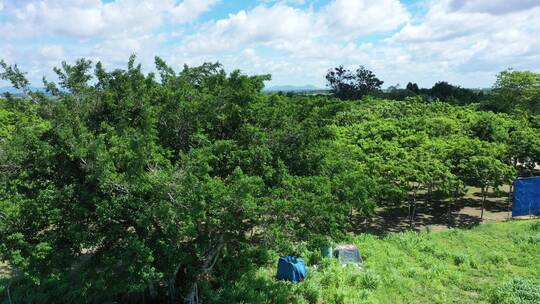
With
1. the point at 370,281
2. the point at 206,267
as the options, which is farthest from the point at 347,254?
the point at 206,267

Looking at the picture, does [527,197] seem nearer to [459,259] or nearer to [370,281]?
[459,259]

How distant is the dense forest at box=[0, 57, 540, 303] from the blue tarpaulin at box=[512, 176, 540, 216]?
9.68 m

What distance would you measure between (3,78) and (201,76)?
15.6 ft

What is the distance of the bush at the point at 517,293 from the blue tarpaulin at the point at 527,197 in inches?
302

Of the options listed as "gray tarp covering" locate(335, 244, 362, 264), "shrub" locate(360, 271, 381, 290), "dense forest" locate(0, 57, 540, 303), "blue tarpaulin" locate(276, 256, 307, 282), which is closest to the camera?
"dense forest" locate(0, 57, 540, 303)

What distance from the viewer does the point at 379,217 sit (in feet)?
66.2

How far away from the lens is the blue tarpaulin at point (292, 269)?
11922mm

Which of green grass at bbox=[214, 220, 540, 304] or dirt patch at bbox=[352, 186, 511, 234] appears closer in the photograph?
green grass at bbox=[214, 220, 540, 304]

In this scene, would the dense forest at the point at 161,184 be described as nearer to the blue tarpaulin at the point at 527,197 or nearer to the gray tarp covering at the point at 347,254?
the gray tarp covering at the point at 347,254

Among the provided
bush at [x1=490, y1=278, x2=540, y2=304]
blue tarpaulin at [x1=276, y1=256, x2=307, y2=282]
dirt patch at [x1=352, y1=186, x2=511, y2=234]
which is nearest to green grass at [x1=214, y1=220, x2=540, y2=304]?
bush at [x1=490, y1=278, x2=540, y2=304]

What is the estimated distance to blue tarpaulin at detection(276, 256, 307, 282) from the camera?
11.9 m

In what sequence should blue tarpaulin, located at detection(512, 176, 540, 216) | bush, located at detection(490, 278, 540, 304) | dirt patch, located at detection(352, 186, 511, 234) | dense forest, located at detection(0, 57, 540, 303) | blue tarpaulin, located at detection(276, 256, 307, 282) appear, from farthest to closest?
dirt patch, located at detection(352, 186, 511, 234)
blue tarpaulin, located at detection(512, 176, 540, 216)
blue tarpaulin, located at detection(276, 256, 307, 282)
bush, located at detection(490, 278, 540, 304)
dense forest, located at detection(0, 57, 540, 303)

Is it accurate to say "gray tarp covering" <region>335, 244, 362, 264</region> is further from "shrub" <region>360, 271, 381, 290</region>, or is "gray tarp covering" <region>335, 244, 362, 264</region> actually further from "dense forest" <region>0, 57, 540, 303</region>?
"dense forest" <region>0, 57, 540, 303</region>

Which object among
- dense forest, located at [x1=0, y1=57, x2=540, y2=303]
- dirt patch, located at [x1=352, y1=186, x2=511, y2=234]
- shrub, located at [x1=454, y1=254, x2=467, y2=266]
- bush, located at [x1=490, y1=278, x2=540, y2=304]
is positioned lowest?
dirt patch, located at [x1=352, y1=186, x2=511, y2=234]
